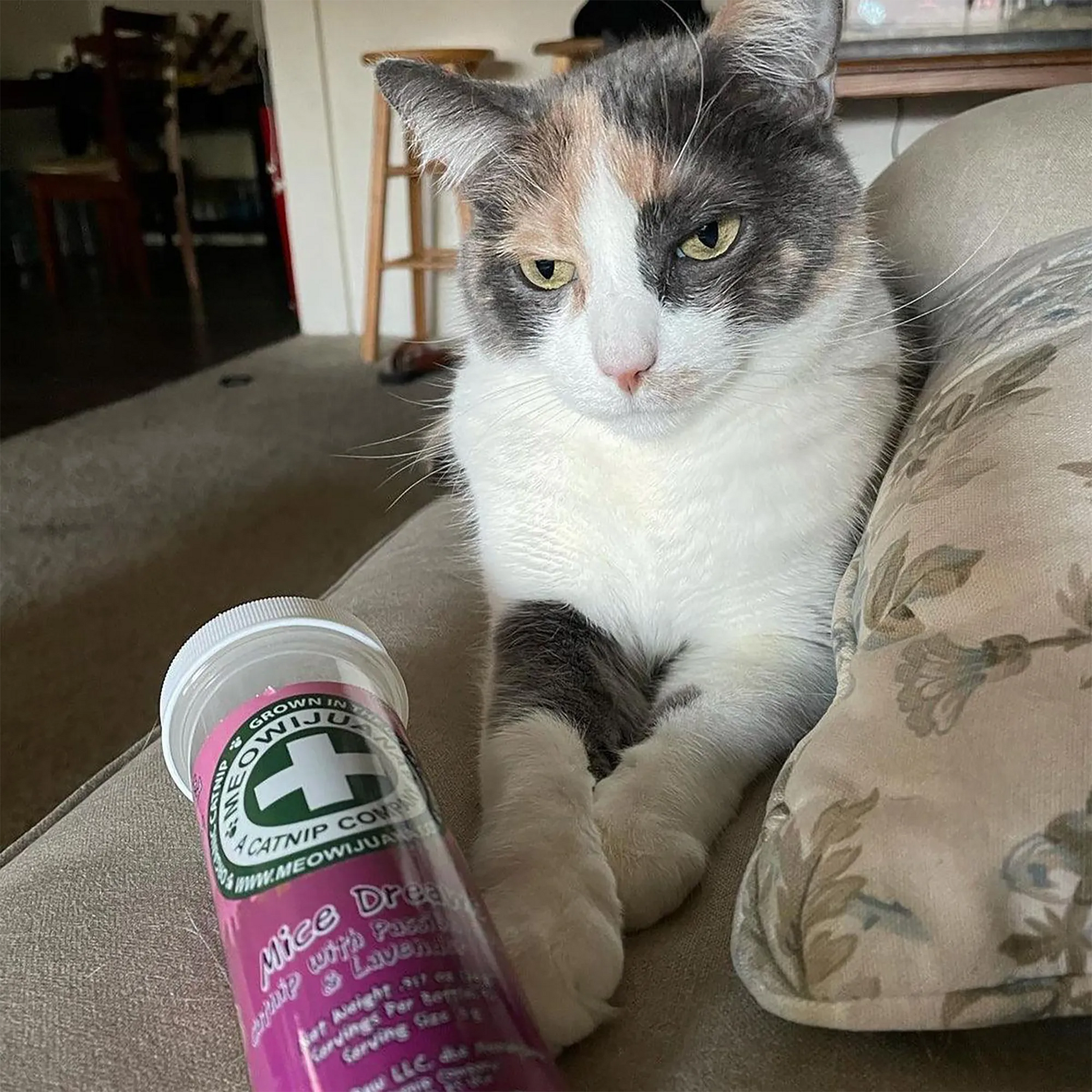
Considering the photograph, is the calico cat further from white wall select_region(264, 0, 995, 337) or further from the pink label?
white wall select_region(264, 0, 995, 337)

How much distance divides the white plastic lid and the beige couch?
91 millimetres

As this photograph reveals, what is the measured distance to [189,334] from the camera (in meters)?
4.30

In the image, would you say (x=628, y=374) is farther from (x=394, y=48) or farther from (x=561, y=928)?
(x=394, y=48)

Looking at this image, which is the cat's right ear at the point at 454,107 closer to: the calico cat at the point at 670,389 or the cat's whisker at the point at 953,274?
the calico cat at the point at 670,389

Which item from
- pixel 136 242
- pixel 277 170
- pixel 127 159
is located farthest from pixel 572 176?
pixel 136 242

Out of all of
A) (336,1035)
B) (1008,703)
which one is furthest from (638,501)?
(336,1035)

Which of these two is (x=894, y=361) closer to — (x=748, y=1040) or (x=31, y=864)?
(x=748, y=1040)

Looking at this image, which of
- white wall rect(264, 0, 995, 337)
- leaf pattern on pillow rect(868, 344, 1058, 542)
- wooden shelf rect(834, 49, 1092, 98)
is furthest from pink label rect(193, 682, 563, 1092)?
white wall rect(264, 0, 995, 337)

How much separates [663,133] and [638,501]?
12.5 inches

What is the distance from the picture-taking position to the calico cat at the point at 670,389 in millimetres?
819

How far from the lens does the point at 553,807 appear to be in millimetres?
681

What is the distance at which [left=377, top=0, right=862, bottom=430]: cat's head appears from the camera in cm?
82

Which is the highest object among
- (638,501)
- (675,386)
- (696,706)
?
(675,386)

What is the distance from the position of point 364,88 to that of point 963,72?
92.5 inches
